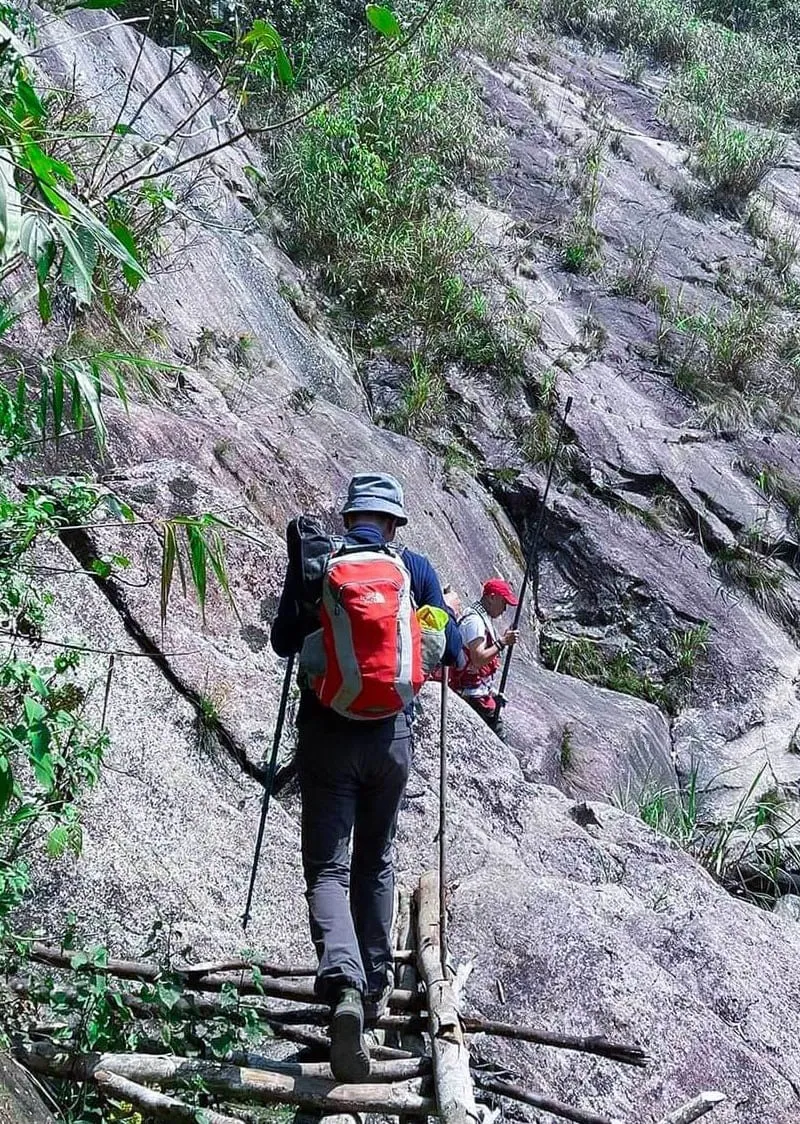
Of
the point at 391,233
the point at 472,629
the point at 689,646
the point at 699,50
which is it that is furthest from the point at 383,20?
the point at 699,50

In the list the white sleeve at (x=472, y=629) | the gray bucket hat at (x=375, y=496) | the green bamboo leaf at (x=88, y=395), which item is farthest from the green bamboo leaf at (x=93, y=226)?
the white sleeve at (x=472, y=629)

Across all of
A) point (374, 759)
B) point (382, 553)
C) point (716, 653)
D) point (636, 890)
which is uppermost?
point (382, 553)

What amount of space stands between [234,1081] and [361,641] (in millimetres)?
1438

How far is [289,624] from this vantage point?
13.5ft

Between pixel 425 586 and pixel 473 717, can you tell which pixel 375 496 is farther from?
pixel 473 717

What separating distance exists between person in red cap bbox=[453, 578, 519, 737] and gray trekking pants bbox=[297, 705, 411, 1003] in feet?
5.73

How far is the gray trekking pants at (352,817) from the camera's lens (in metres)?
4.01

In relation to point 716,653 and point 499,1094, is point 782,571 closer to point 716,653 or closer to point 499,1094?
point 716,653

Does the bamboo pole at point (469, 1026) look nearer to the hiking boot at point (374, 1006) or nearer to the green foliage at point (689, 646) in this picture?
the hiking boot at point (374, 1006)

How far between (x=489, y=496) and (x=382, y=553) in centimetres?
718

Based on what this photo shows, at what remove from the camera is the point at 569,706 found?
8781 mm

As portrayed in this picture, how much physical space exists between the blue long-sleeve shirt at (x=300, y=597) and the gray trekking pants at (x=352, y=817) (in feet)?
0.89

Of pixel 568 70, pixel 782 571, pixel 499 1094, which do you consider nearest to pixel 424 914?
pixel 499 1094

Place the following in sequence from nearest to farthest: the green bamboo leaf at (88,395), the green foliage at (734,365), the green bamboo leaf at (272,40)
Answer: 1. the green bamboo leaf at (88,395)
2. the green bamboo leaf at (272,40)
3. the green foliage at (734,365)
